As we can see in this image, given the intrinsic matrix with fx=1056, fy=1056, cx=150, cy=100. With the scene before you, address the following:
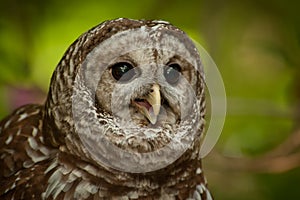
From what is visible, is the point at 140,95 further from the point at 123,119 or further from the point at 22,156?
the point at 22,156

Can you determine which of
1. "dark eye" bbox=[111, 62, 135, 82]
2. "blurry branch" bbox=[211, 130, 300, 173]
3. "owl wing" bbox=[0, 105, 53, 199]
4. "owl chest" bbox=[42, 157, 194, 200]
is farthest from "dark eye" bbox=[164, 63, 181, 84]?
"blurry branch" bbox=[211, 130, 300, 173]

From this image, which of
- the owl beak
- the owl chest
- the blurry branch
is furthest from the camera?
the blurry branch

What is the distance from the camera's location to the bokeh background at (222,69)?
4512 millimetres

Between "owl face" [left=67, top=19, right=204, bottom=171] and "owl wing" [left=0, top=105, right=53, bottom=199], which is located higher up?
"owl face" [left=67, top=19, right=204, bottom=171]

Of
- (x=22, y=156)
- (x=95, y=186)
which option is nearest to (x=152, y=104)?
(x=95, y=186)

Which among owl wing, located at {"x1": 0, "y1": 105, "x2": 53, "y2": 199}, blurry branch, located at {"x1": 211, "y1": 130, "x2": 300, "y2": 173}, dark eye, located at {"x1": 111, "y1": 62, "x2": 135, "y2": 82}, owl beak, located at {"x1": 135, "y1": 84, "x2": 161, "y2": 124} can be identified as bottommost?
owl wing, located at {"x1": 0, "y1": 105, "x2": 53, "y2": 199}

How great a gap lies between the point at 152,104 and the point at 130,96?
9cm

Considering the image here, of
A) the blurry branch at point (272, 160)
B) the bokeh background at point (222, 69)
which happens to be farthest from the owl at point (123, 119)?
the blurry branch at point (272, 160)

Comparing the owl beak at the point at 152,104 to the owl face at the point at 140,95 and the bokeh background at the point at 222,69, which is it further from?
the bokeh background at the point at 222,69

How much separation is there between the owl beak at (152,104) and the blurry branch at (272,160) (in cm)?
137

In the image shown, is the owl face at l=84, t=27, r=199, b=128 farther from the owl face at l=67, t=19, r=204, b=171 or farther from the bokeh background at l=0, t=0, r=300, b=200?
the bokeh background at l=0, t=0, r=300, b=200

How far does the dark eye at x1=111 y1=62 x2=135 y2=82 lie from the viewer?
10.5 ft

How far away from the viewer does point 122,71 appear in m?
3.22

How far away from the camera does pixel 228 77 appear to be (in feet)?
18.5
